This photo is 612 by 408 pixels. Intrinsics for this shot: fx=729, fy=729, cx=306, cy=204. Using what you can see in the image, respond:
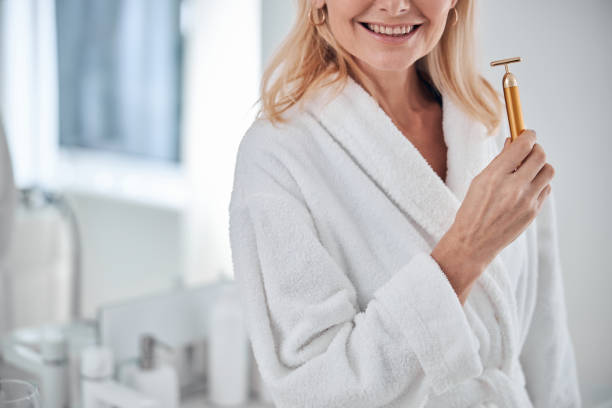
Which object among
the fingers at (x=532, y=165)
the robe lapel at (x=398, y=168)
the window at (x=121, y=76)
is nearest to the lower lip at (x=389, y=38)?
the robe lapel at (x=398, y=168)

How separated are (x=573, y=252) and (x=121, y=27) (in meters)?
0.87

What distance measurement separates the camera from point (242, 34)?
1424 millimetres

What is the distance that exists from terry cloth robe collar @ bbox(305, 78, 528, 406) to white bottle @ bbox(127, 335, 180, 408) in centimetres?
56

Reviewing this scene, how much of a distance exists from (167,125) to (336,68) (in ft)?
1.46

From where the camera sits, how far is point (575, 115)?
1206 mm

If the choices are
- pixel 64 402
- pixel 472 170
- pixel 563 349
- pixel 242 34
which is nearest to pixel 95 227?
pixel 64 402

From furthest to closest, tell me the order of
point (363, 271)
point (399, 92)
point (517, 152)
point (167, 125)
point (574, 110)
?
1. point (167, 125)
2. point (574, 110)
3. point (399, 92)
4. point (363, 271)
5. point (517, 152)

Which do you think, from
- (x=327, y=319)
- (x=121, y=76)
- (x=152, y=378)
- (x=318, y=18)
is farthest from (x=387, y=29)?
(x=152, y=378)

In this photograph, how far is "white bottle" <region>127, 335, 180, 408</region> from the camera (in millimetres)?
1291

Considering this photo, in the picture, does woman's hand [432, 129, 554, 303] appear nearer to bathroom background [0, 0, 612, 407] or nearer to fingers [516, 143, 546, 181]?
fingers [516, 143, 546, 181]

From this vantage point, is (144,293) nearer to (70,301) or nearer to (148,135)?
(70,301)

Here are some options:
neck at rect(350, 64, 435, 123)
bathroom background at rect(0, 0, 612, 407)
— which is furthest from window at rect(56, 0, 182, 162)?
neck at rect(350, 64, 435, 123)

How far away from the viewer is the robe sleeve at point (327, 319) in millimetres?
865

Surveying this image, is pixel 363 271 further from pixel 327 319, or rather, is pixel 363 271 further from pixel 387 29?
pixel 387 29
